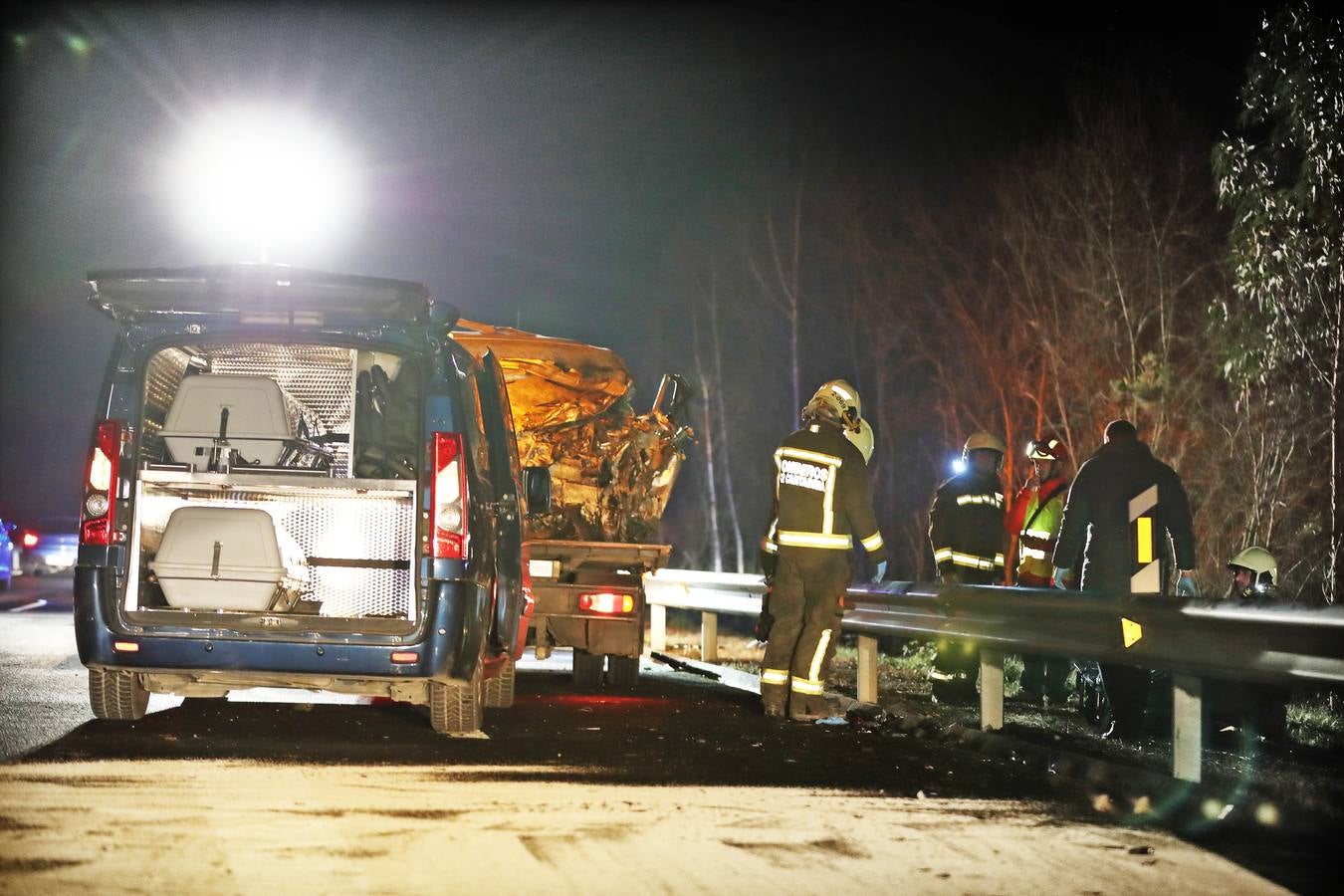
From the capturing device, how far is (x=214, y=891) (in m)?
4.81

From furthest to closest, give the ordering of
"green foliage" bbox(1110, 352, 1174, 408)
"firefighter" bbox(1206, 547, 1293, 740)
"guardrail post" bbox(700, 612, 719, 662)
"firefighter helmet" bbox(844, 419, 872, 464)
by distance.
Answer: "green foliage" bbox(1110, 352, 1174, 408) → "guardrail post" bbox(700, 612, 719, 662) → "firefighter helmet" bbox(844, 419, 872, 464) → "firefighter" bbox(1206, 547, 1293, 740)

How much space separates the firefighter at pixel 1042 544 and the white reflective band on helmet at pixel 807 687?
6.93 ft

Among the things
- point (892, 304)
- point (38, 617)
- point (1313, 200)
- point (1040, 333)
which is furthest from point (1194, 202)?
point (38, 617)

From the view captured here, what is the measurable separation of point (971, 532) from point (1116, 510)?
92.0 inches

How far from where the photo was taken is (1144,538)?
9.94m

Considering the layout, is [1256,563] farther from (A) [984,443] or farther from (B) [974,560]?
(A) [984,443]

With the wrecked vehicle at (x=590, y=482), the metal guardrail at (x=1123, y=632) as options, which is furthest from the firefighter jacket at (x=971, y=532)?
the wrecked vehicle at (x=590, y=482)

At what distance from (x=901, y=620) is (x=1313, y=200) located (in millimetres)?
13576

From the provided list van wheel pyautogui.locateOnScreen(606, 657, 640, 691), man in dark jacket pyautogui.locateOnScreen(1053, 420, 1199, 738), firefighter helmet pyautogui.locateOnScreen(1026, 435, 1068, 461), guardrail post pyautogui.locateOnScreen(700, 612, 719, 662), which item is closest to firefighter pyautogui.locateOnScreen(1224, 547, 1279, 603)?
man in dark jacket pyautogui.locateOnScreen(1053, 420, 1199, 738)

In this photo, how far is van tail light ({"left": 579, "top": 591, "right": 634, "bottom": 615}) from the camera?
12.1 metres

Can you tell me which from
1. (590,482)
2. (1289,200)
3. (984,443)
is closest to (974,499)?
(984,443)

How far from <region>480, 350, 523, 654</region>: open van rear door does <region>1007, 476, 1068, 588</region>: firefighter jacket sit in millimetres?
3846

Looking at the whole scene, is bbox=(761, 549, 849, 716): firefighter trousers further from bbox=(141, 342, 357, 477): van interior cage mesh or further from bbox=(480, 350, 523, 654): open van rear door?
bbox=(141, 342, 357, 477): van interior cage mesh

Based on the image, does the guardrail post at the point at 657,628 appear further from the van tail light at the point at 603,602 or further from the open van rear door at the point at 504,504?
the open van rear door at the point at 504,504
